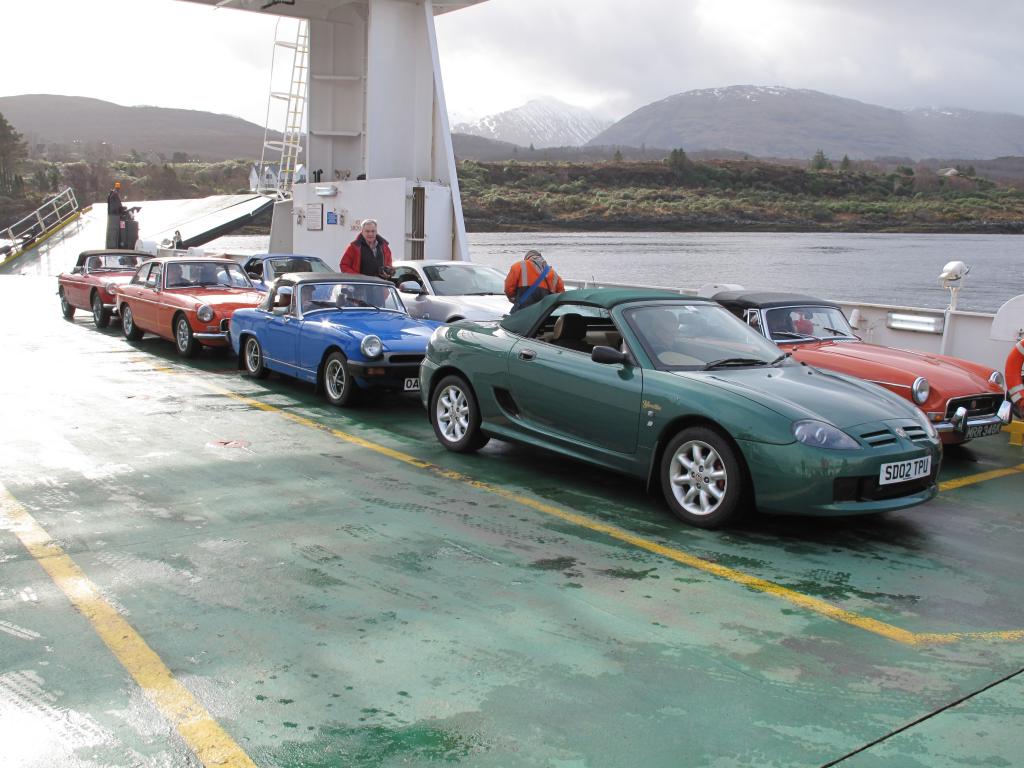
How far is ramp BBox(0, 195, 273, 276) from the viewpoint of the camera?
108ft

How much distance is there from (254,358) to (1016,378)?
8.38 m

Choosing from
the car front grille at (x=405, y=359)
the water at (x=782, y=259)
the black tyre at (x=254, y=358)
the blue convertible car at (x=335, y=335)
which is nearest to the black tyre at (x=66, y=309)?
the blue convertible car at (x=335, y=335)

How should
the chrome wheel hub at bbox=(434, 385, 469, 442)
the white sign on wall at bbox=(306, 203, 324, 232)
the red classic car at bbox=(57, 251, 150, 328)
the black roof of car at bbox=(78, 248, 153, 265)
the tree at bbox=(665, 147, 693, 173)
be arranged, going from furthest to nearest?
the tree at bbox=(665, 147, 693, 173) < the white sign on wall at bbox=(306, 203, 324, 232) < the black roof of car at bbox=(78, 248, 153, 265) < the red classic car at bbox=(57, 251, 150, 328) < the chrome wheel hub at bbox=(434, 385, 469, 442)

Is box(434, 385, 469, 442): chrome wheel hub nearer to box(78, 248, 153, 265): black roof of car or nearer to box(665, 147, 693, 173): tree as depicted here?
box(78, 248, 153, 265): black roof of car

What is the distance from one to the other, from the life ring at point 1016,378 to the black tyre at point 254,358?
812 cm

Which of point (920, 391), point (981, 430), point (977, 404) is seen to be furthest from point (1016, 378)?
point (920, 391)

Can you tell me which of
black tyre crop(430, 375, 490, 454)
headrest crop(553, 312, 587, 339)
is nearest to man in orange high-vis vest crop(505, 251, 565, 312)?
black tyre crop(430, 375, 490, 454)

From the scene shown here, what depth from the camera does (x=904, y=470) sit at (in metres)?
5.52

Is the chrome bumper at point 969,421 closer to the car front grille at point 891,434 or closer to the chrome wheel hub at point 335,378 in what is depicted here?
the car front grille at point 891,434

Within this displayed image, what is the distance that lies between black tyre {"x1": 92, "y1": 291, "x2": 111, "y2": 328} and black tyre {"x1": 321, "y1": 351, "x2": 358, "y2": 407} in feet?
27.1

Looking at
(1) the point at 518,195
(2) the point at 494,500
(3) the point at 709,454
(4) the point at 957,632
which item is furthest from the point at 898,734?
(1) the point at 518,195

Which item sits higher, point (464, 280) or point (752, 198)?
point (752, 198)

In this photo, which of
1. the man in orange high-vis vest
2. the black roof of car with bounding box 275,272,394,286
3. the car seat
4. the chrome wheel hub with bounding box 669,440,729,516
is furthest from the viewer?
the black roof of car with bounding box 275,272,394,286

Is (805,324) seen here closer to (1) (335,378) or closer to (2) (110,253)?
(1) (335,378)
